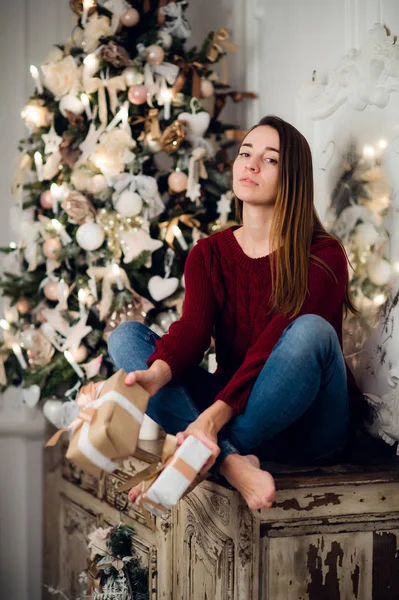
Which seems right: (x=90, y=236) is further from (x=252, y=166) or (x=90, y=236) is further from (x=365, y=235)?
(x=365, y=235)

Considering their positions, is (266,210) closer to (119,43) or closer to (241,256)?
(241,256)

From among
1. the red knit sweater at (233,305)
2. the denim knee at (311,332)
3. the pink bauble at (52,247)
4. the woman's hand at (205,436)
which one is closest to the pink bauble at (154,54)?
the pink bauble at (52,247)

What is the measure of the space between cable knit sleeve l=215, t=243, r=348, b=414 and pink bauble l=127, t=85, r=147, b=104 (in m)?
0.98

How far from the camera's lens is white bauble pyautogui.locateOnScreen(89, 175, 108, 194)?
2.46m

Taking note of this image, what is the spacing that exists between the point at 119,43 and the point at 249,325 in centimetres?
117

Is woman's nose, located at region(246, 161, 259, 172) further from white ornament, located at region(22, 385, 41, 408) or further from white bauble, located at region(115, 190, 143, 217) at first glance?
white ornament, located at region(22, 385, 41, 408)

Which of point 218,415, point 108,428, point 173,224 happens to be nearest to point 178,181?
point 173,224

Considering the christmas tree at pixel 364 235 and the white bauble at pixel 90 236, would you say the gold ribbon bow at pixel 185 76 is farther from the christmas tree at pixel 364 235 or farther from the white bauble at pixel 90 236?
the christmas tree at pixel 364 235

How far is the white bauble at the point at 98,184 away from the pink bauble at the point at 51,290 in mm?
346

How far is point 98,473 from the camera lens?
1499mm

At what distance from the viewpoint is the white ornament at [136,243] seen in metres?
2.45

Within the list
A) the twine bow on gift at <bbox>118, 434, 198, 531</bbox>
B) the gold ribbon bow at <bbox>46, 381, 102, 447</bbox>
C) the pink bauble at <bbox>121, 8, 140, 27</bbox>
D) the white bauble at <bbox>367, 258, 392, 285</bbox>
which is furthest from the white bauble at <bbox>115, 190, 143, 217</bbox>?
the twine bow on gift at <bbox>118, 434, 198, 531</bbox>

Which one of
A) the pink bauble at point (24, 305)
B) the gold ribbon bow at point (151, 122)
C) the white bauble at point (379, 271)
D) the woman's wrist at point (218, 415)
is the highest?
the gold ribbon bow at point (151, 122)

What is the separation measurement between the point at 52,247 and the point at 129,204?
1.06 ft
